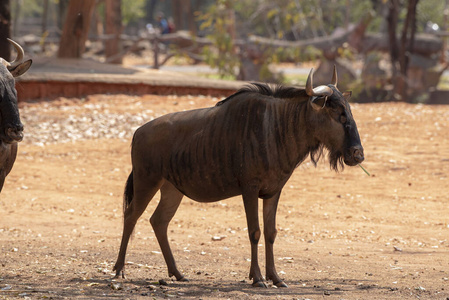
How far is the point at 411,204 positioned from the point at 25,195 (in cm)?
596

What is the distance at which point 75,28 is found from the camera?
69.5 ft

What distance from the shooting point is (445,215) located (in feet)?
32.4

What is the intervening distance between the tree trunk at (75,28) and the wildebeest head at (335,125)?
1589cm

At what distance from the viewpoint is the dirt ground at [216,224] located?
637 centimetres

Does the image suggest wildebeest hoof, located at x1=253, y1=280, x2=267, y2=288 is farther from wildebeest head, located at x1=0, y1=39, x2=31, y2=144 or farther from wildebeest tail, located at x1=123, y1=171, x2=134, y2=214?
wildebeest head, located at x1=0, y1=39, x2=31, y2=144

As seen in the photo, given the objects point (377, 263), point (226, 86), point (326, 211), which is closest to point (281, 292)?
point (377, 263)

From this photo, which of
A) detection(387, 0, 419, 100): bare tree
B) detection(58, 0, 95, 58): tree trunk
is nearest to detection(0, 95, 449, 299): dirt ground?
detection(387, 0, 419, 100): bare tree

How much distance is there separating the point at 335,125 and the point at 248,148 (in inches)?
31.1

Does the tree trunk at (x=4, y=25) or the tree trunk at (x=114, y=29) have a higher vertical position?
the tree trunk at (x=4, y=25)

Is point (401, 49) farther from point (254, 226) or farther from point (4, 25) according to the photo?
point (254, 226)

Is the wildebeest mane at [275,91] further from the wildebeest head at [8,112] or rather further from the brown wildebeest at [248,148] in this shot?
the wildebeest head at [8,112]

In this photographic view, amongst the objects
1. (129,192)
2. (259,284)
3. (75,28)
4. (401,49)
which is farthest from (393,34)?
(259,284)

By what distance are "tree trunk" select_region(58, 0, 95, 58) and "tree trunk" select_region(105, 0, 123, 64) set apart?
662 centimetres

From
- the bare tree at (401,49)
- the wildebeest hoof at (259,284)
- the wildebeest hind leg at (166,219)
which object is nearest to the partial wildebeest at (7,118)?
the wildebeest hind leg at (166,219)
